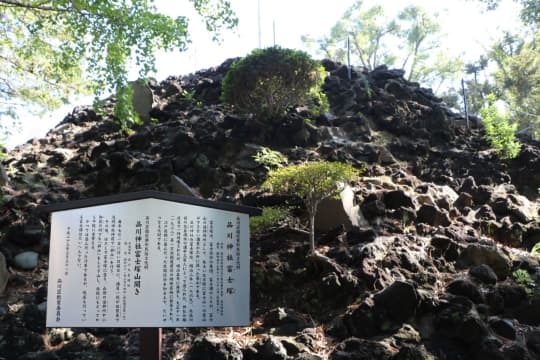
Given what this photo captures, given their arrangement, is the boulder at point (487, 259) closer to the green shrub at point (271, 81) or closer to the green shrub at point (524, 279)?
the green shrub at point (524, 279)

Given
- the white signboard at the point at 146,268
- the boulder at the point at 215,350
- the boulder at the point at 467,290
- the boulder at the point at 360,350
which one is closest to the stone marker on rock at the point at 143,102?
the boulder at the point at 215,350

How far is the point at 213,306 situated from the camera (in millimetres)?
4488

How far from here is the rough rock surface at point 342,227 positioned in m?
6.13

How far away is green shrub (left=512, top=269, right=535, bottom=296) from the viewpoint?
24.4 feet

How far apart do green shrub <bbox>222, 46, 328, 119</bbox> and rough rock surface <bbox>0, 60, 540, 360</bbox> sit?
28.8 inches

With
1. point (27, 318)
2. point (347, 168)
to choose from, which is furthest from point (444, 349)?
point (27, 318)

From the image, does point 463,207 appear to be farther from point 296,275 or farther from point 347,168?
point 296,275

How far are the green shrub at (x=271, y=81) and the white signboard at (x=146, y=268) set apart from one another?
9.51 meters

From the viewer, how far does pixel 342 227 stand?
901 cm

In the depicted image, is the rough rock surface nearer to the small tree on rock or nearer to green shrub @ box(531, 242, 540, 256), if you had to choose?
green shrub @ box(531, 242, 540, 256)

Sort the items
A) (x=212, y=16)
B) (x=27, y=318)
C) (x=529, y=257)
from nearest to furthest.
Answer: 1. (x=27, y=318)
2. (x=529, y=257)
3. (x=212, y=16)

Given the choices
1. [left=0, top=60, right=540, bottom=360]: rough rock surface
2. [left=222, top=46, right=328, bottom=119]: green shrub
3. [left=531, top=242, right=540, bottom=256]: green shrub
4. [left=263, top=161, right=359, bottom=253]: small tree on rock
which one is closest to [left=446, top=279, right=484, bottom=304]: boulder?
[left=0, top=60, right=540, bottom=360]: rough rock surface

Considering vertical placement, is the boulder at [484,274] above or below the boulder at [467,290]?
above

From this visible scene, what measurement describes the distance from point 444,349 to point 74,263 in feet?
15.6
